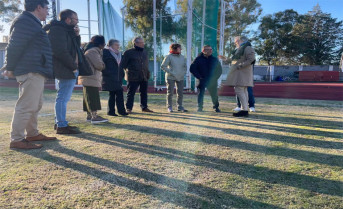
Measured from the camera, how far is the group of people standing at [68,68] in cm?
290

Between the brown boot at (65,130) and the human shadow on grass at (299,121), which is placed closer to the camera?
the brown boot at (65,130)

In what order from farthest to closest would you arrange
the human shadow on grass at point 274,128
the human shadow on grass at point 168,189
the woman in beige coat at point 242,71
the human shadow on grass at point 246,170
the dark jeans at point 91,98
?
the woman in beige coat at point 242,71 < the dark jeans at point 91,98 < the human shadow on grass at point 274,128 < the human shadow on grass at point 246,170 < the human shadow on grass at point 168,189

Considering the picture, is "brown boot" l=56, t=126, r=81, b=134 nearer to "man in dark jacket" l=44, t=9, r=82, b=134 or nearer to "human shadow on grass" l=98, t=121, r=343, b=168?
"man in dark jacket" l=44, t=9, r=82, b=134

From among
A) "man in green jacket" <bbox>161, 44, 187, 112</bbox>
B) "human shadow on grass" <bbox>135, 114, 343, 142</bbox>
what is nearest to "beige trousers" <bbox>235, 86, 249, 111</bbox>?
"human shadow on grass" <bbox>135, 114, 343, 142</bbox>

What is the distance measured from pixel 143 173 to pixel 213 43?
33.8 ft

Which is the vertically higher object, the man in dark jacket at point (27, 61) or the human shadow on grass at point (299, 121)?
the man in dark jacket at point (27, 61)

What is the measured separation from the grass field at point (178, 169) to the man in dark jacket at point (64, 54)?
1.22ft

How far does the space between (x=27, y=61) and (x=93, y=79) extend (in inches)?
66.4

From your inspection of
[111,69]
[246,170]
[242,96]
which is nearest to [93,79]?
[111,69]

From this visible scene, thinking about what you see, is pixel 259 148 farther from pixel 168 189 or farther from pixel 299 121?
pixel 299 121

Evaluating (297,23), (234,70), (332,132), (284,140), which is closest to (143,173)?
(284,140)

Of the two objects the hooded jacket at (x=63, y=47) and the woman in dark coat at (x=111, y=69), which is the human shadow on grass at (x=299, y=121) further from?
the hooded jacket at (x=63, y=47)

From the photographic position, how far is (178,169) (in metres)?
2.42

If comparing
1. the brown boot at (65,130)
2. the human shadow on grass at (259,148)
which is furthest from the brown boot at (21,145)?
the human shadow on grass at (259,148)
